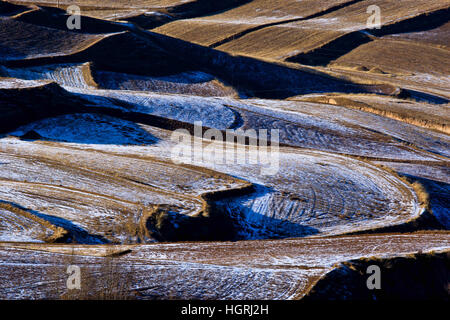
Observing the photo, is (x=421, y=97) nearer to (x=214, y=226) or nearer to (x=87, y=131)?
(x=87, y=131)

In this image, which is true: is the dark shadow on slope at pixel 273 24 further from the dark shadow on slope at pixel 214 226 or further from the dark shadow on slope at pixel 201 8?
the dark shadow on slope at pixel 214 226

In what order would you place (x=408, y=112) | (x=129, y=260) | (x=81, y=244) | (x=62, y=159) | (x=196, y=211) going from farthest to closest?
(x=408, y=112) → (x=62, y=159) → (x=196, y=211) → (x=81, y=244) → (x=129, y=260)

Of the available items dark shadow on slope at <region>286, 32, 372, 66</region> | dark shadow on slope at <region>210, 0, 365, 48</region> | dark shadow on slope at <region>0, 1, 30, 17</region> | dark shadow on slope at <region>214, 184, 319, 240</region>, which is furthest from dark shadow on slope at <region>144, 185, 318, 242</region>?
dark shadow on slope at <region>210, 0, 365, 48</region>

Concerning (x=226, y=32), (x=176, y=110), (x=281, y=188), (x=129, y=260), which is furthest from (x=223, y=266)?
(x=226, y=32)

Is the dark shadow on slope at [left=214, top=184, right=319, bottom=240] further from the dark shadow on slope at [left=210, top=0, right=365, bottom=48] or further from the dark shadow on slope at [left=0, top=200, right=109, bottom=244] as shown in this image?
the dark shadow on slope at [left=210, top=0, right=365, bottom=48]

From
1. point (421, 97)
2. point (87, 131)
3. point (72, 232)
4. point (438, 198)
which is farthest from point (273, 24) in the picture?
point (72, 232)
